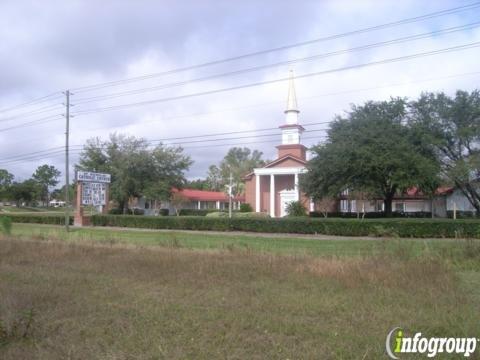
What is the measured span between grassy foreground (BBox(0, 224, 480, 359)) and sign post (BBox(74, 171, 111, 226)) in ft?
97.2

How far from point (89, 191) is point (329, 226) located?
23473mm

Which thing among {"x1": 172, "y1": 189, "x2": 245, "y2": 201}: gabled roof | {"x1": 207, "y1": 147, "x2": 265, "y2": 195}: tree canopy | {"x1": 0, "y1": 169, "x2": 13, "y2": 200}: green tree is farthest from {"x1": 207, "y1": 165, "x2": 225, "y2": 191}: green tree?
{"x1": 0, "y1": 169, "x2": 13, "y2": 200}: green tree

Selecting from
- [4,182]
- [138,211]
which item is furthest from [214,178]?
[4,182]

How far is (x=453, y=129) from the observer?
131ft

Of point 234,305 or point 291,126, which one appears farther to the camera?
point 291,126

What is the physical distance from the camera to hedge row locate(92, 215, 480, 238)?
2560cm

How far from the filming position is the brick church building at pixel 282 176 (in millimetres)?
54875

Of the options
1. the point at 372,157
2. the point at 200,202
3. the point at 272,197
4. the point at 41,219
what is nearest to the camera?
the point at 372,157

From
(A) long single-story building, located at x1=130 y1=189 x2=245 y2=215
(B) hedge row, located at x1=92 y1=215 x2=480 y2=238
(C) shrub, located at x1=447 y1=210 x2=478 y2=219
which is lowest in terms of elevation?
(B) hedge row, located at x1=92 y1=215 x2=480 y2=238

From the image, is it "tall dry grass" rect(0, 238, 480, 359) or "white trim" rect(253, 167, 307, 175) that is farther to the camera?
"white trim" rect(253, 167, 307, 175)

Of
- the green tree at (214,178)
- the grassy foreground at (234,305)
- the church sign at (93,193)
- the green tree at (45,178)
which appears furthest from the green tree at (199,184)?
the grassy foreground at (234,305)

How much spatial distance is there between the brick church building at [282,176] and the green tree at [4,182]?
81433 mm

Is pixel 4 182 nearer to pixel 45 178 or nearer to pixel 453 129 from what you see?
pixel 45 178

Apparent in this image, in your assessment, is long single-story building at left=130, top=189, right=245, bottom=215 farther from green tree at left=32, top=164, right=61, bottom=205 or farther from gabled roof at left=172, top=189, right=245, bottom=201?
green tree at left=32, top=164, right=61, bottom=205
